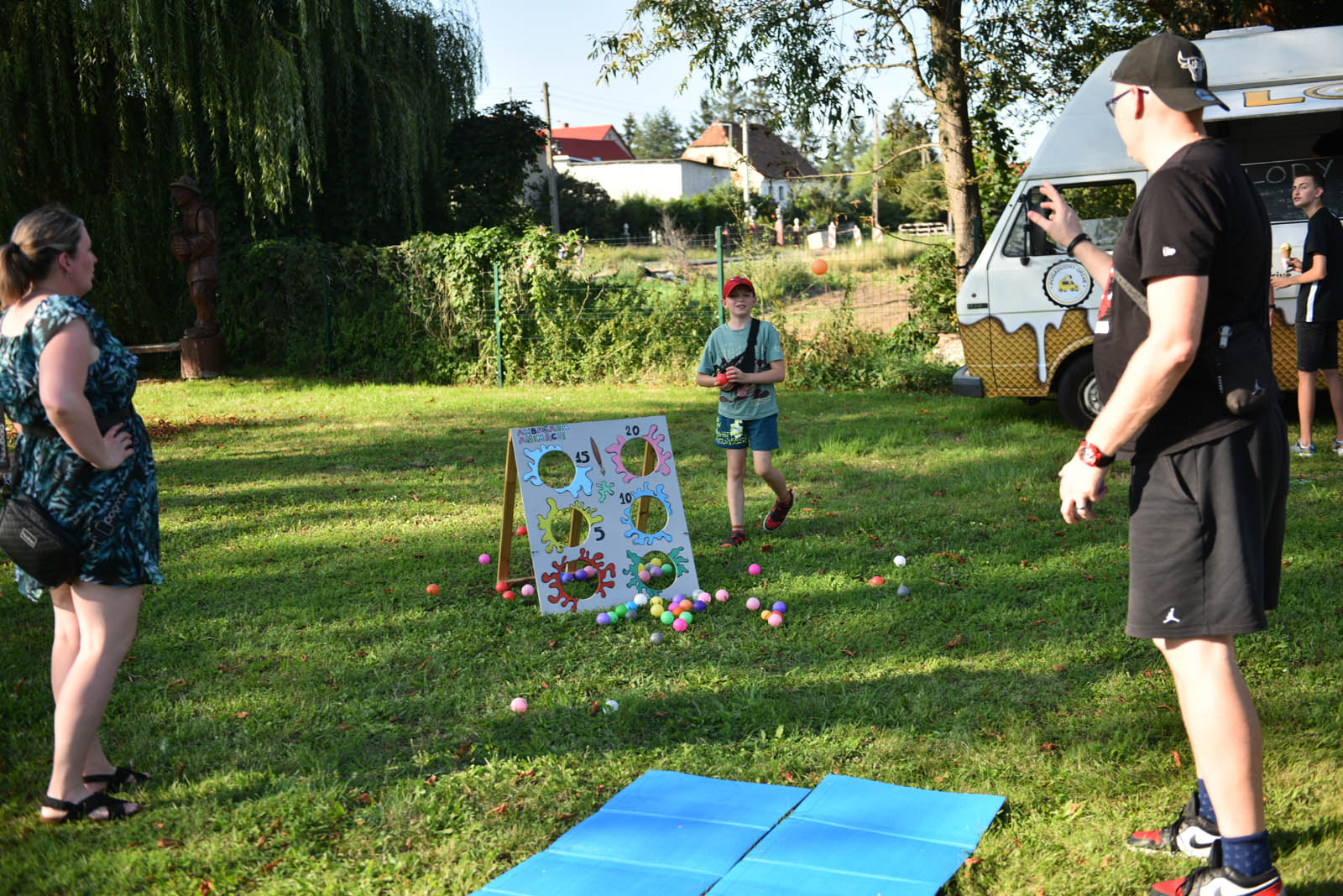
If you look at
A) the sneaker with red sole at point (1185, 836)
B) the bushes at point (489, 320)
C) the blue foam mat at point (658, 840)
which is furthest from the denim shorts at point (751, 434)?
the bushes at point (489, 320)

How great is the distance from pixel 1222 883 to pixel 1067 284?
7.29m

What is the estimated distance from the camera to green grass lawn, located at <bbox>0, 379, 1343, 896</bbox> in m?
3.18

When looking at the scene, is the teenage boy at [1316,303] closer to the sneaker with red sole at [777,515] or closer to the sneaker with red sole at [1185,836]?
the sneaker with red sole at [777,515]

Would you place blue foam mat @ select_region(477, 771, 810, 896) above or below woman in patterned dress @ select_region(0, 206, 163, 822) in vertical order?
below

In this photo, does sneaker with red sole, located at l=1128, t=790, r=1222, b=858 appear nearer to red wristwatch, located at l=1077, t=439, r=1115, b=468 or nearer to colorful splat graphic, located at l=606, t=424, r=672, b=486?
red wristwatch, located at l=1077, t=439, r=1115, b=468

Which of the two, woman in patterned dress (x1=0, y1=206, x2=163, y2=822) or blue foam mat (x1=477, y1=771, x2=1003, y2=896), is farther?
woman in patterned dress (x1=0, y1=206, x2=163, y2=822)

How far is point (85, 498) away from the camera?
3320mm

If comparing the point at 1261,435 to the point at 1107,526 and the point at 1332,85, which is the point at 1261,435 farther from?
the point at 1332,85

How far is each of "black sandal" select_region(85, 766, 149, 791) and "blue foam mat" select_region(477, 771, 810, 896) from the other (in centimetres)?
149

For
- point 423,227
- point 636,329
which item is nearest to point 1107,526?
point 636,329

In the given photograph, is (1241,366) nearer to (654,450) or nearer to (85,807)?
(85,807)

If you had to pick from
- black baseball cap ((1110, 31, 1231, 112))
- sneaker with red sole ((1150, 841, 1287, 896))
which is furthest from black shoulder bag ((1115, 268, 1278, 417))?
sneaker with red sole ((1150, 841, 1287, 896))

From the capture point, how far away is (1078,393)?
369 inches

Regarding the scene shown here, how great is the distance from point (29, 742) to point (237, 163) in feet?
40.1
